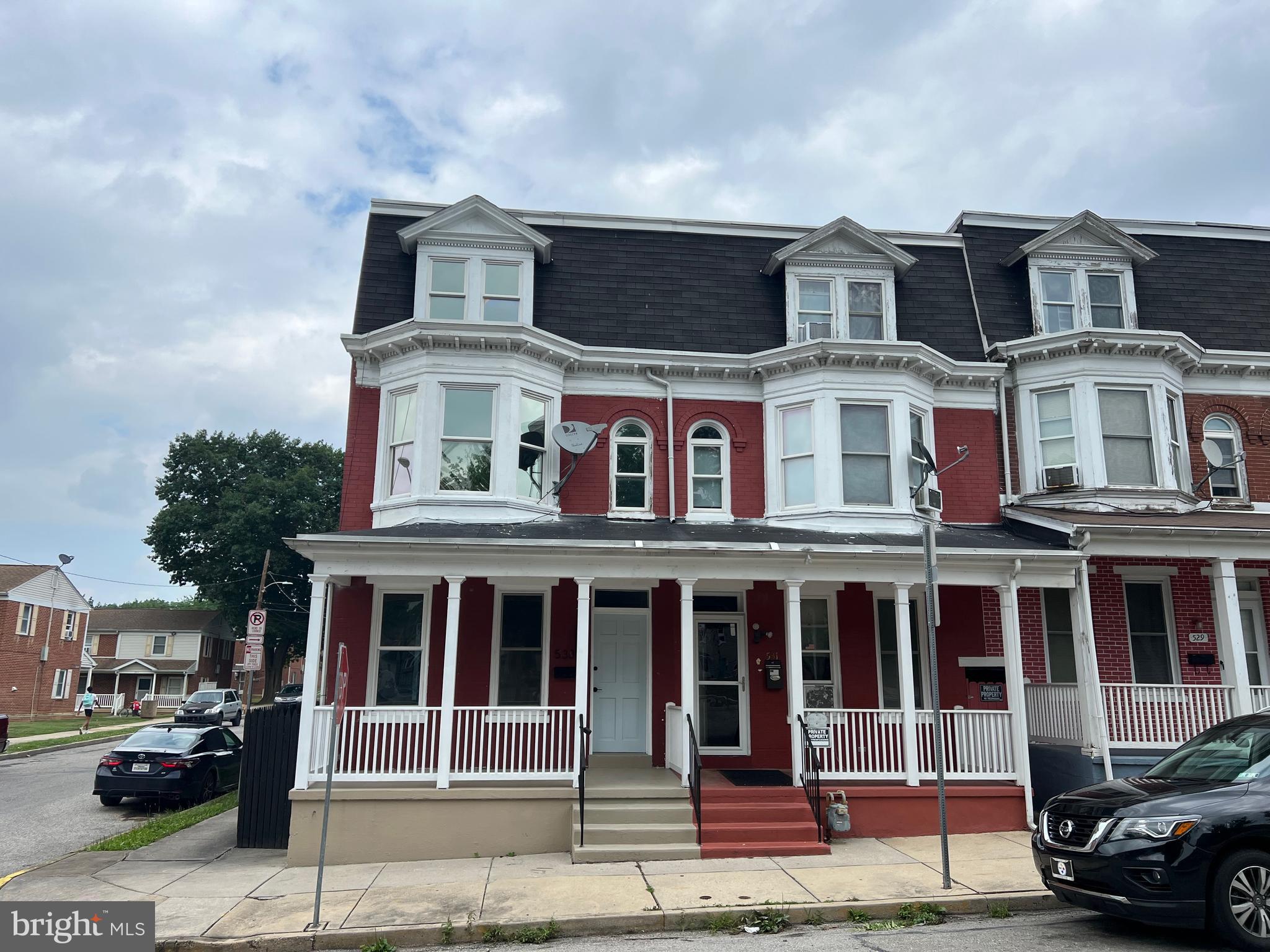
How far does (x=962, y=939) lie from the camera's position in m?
6.99

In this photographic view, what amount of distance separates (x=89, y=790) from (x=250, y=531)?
26.7 meters

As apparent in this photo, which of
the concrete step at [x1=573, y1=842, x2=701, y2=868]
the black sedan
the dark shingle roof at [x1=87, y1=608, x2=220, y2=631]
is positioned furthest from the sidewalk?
the dark shingle roof at [x1=87, y1=608, x2=220, y2=631]

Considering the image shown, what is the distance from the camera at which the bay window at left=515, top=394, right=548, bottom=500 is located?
13609 mm

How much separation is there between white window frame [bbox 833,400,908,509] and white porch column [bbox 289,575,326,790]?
797 centimetres

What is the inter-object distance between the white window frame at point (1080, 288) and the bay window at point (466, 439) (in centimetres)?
1012

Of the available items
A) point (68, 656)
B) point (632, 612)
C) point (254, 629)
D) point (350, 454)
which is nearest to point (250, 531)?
point (68, 656)

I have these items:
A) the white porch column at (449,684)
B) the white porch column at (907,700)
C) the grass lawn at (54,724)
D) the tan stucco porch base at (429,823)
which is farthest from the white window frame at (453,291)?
the grass lawn at (54,724)

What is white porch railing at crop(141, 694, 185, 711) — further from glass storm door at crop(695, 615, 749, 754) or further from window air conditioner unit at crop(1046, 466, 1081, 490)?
window air conditioner unit at crop(1046, 466, 1081, 490)

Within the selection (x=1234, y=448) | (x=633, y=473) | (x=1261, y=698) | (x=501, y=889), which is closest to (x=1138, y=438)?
(x=1234, y=448)

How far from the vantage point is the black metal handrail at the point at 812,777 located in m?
10.5

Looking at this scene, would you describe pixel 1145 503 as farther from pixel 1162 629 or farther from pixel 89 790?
pixel 89 790

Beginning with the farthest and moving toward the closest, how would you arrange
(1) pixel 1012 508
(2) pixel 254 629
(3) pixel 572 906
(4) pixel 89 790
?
1. (2) pixel 254 629
2. (4) pixel 89 790
3. (1) pixel 1012 508
4. (3) pixel 572 906

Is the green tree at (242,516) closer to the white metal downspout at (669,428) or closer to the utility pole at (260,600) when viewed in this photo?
the utility pole at (260,600)

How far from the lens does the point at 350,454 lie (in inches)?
554
